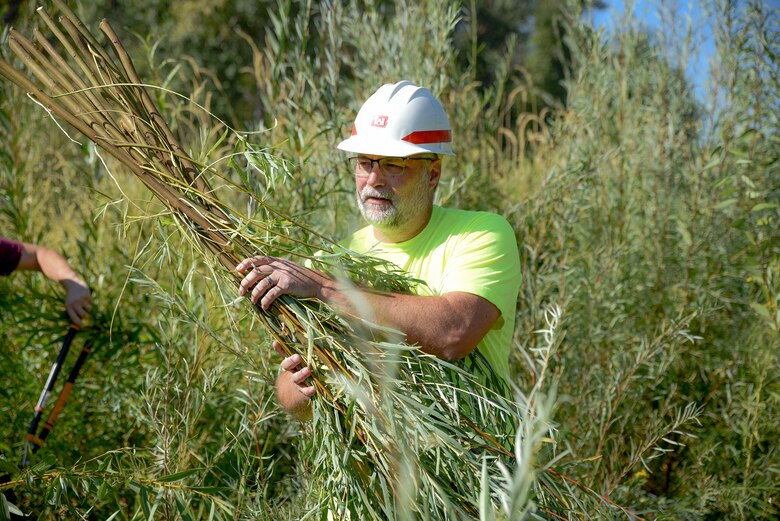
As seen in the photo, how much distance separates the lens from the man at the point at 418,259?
205 cm

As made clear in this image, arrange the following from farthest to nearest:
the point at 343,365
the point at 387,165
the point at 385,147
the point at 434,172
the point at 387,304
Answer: the point at 434,172 → the point at 387,165 → the point at 385,147 → the point at 387,304 → the point at 343,365

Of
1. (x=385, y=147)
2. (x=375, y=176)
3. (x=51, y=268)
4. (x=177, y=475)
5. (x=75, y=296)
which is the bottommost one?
(x=177, y=475)

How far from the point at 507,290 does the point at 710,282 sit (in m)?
1.91

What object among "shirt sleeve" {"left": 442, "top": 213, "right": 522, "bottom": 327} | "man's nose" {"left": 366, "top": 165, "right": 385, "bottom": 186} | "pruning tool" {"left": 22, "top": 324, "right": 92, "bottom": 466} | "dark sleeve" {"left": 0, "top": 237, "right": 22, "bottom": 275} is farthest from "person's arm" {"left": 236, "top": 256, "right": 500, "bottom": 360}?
"dark sleeve" {"left": 0, "top": 237, "right": 22, "bottom": 275}

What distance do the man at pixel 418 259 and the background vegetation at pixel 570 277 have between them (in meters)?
0.35

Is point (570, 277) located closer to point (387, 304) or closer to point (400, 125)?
point (400, 125)

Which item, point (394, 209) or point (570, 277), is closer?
point (394, 209)

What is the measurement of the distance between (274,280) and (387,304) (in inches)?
12.4

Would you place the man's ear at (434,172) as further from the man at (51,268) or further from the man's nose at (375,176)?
the man at (51,268)

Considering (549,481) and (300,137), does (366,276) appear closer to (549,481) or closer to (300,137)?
(549,481)

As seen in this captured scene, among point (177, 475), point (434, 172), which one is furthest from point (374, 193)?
point (177, 475)

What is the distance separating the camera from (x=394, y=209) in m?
2.50

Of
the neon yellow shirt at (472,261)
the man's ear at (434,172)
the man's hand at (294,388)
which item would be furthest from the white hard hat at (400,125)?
the man's hand at (294,388)

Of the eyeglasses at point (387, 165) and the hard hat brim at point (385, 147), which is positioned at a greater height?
the hard hat brim at point (385, 147)
